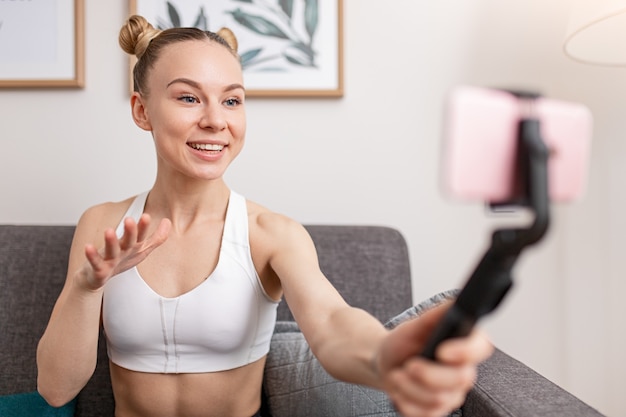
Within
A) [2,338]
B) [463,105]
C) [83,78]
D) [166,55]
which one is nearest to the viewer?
[463,105]

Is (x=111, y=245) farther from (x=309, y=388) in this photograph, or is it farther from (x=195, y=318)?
(x=309, y=388)

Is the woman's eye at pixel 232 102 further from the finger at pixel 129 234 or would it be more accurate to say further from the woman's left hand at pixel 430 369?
Result: the woman's left hand at pixel 430 369

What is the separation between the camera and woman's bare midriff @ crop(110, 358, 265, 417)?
3.98ft

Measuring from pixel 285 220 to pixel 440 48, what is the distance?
866mm

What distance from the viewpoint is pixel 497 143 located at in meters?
0.42

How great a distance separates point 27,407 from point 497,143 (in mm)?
1203

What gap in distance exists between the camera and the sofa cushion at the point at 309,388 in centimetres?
124

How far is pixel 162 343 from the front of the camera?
3.93 ft

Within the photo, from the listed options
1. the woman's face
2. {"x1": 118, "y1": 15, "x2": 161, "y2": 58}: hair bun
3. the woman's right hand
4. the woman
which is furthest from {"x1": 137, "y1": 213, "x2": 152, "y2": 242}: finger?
{"x1": 118, "y1": 15, "x2": 161, "y2": 58}: hair bun

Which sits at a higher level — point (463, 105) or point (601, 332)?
point (463, 105)

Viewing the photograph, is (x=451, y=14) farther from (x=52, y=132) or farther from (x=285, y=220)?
(x=52, y=132)

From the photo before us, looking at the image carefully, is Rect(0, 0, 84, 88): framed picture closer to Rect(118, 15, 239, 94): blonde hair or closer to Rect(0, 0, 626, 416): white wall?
Rect(0, 0, 626, 416): white wall

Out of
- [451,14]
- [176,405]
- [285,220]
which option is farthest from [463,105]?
[451,14]

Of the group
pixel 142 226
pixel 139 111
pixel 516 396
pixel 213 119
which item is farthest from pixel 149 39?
pixel 516 396
